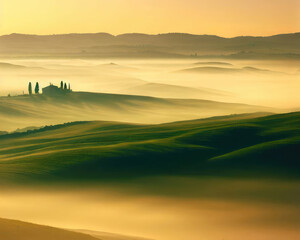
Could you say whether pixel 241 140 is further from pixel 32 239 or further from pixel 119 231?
pixel 32 239

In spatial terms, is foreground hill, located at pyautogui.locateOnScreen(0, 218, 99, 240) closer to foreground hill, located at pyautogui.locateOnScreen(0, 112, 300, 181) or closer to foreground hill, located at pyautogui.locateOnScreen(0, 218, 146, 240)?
foreground hill, located at pyautogui.locateOnScreen(0, 218, 146, 240)

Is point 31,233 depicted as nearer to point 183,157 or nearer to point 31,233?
point 31,233

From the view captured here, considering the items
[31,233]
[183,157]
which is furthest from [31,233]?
[183,157]

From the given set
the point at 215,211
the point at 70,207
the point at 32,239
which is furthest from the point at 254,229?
the point at 32,239

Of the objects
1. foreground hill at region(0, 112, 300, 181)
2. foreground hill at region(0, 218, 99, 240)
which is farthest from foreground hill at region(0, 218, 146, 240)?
foreground hill at region(0, 112, 300, 181)

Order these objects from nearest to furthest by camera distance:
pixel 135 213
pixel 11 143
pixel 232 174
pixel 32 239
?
pixel 32 239 < pixel 135 213 < pixel 232 174 < pixel 11 143

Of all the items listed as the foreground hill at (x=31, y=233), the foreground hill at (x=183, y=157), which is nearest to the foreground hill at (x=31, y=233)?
the foreground hill at (x=31, y=233)
